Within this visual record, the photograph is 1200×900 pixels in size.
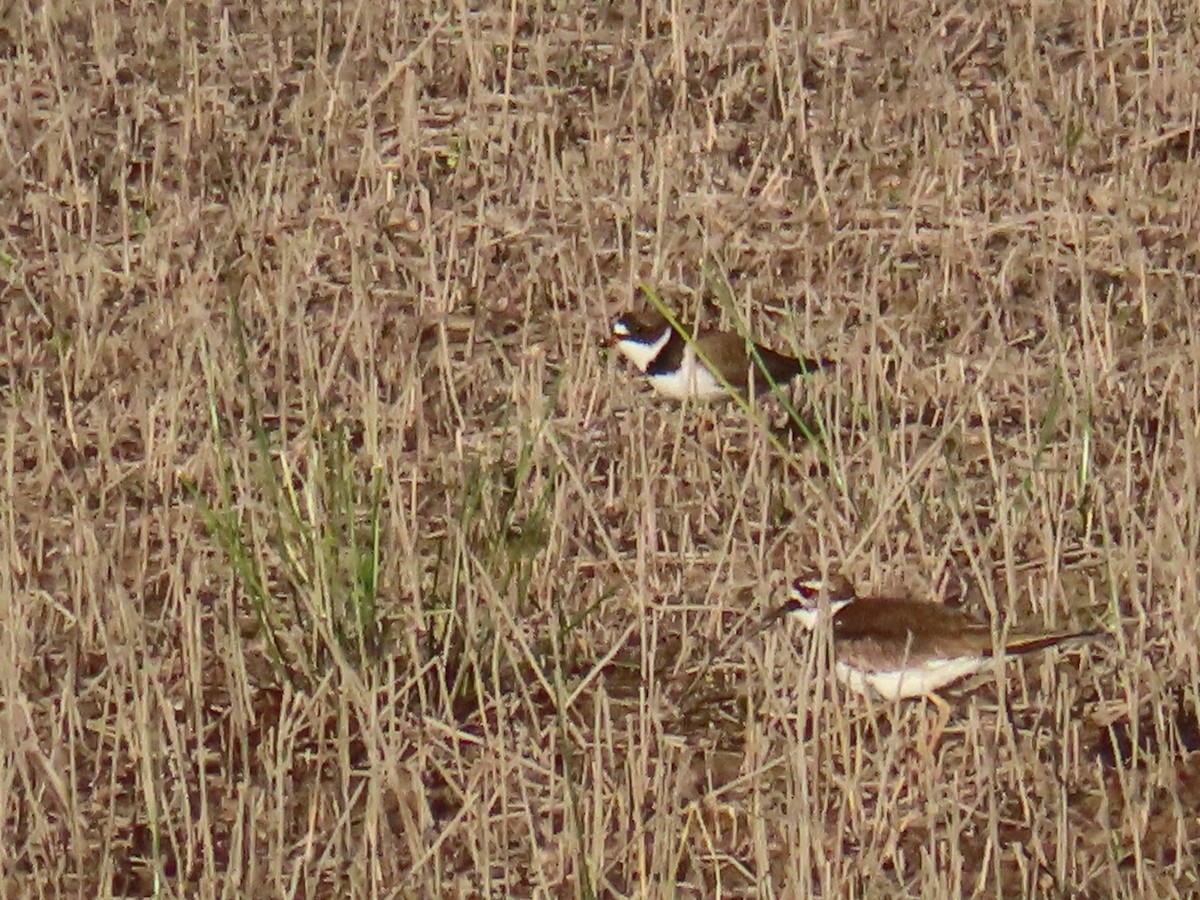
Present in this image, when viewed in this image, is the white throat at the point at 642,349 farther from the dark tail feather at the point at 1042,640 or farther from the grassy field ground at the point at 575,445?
the dark tail feather at the point at 1042,640

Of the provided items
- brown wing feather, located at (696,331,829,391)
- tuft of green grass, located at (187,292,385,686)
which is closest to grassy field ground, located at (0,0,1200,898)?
tuft of green grass, located at (187,292,385,686)

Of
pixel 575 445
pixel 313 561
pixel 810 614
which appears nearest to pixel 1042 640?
pixel 810 614

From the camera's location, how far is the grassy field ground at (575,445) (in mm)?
4504

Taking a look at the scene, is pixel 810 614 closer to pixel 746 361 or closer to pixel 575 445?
pixel 575 445

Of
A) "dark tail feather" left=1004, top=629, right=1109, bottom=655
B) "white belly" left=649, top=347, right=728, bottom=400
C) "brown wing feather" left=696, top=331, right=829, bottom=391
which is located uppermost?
"dark tail feather" left=1004, top=629, right=1109, bottom=655

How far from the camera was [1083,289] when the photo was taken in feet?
20.9

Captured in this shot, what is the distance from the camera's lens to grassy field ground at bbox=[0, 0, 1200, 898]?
4504 mm

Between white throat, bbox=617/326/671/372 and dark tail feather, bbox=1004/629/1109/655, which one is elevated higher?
dark tail feather, bbox=1004/629/1109/655

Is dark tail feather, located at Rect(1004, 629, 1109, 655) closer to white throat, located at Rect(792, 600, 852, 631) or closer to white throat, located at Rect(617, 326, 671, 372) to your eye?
white throat, located at Rect(792, 600, 852, 631)

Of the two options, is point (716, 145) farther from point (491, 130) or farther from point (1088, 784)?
point (1088, 784)

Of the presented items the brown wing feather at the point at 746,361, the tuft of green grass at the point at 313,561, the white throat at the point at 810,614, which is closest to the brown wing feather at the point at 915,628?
the white throat at the point at 810,614

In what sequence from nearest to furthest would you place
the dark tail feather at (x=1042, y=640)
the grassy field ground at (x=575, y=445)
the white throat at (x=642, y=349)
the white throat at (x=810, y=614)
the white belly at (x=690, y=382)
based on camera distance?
the grassy field ground at (x=575, y=445) < the dark tail feather at (x=1042, y=640) < the white throat at (x=810, y=614) < the white belly at (x=690, y=382) < the white throat at (x=642, y=349)

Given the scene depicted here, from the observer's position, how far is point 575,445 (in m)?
6.19

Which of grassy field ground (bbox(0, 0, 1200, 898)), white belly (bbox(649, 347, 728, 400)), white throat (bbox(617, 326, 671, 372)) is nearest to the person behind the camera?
grassy field ground (bbox(0, 0, 1200, 898))
